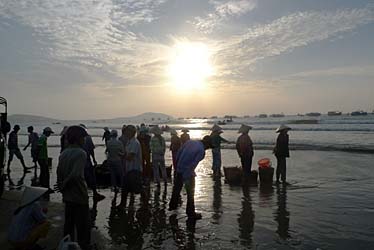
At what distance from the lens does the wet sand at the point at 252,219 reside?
6891 millimetres

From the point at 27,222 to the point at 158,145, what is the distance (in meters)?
7.11

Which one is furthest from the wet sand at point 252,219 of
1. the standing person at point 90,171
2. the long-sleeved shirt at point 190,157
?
the long-sleeved shirt at point 190,157

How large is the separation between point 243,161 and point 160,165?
299cm

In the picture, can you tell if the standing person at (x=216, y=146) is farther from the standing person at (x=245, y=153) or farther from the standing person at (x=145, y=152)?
the standing person at (x=145, y=152)

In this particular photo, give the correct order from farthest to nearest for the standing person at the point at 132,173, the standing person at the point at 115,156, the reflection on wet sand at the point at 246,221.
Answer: the standing person at the point at 115,156 → the standing person at the point at 132,173 → the reflection on wet sand at the point at 246,221

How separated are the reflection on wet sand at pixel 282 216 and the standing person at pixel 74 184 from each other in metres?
3.61

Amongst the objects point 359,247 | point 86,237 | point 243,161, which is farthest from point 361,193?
point 86,237

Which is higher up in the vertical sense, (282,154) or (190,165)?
(190,165)

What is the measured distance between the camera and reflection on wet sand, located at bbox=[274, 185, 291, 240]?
738 centimetres

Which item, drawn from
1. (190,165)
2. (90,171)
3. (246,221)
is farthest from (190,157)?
(90,171)

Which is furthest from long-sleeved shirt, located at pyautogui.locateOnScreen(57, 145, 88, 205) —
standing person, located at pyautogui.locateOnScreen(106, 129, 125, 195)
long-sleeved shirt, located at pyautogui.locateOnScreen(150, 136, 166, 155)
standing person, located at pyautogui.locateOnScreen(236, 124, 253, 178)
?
standing person, located at pyautogui.locateOnScreen(236, 124, 253, 178)

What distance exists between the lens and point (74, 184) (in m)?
5.80

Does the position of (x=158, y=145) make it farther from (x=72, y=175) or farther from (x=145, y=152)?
(x=72, y=175)

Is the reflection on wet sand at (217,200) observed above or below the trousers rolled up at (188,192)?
below
